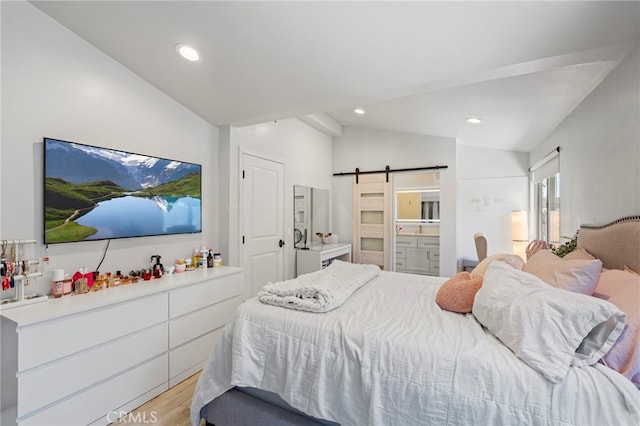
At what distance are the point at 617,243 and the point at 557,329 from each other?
0.96m

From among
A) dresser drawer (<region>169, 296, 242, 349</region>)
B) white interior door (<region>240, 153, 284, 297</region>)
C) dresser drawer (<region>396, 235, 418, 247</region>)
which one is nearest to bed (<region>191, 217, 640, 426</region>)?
dresser drawer (<region>169, 296, 242, 349</region>)

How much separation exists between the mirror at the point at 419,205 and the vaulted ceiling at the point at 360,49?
254cm

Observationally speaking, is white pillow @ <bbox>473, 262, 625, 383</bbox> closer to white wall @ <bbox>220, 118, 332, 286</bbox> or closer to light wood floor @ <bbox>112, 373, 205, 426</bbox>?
light wood floor @ <bbox>112, 373, 205, 426</bbox>

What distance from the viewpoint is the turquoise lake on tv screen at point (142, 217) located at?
215 centimetres

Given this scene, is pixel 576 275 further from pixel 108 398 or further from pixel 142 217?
pixel 142 217

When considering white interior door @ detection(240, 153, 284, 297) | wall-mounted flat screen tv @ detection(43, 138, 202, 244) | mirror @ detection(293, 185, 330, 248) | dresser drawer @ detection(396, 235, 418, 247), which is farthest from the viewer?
dresser drawer @ detection(396, 235, 418, 247)

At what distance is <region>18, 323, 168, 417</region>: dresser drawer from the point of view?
1.52 m

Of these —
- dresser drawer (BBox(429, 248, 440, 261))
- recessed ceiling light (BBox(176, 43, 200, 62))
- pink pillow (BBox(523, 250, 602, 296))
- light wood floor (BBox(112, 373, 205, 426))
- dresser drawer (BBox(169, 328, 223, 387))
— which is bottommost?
light wood floor (BBox(112, 373, 205, 426))

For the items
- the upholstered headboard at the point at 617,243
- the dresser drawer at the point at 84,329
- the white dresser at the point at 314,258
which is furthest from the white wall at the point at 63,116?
the upholstered headboard at the point at 617,243

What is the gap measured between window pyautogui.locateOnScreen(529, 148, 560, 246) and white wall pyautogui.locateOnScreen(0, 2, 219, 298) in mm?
3946

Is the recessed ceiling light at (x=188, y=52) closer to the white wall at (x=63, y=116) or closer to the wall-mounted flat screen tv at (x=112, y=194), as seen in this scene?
the white wall at (x=63, y=116)

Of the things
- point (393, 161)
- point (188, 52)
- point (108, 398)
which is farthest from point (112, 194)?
point (393, 161)

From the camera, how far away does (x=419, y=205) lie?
216 inches

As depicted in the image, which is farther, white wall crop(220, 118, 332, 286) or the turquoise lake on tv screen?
white wall crop(220, 118, 332, 286)
